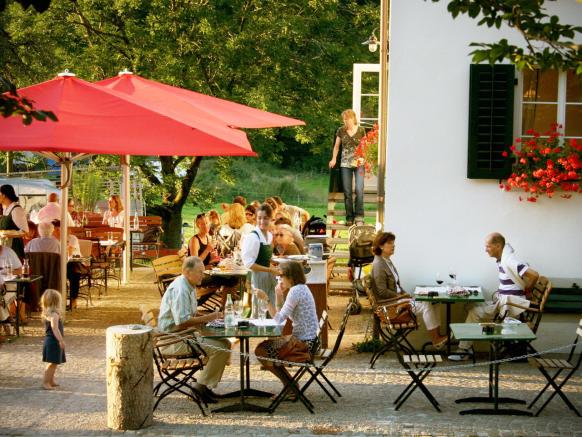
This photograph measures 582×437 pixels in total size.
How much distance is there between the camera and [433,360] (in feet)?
34.4

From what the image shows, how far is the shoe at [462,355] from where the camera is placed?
1280 centimetres

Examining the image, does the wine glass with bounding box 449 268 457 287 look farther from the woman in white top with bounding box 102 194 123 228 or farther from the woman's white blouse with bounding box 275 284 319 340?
the woman in white top with bounding box 102 194 123 228

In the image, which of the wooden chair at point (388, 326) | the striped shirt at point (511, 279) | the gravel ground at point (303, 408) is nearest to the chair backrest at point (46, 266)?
the gravel ground at point (303, 408)

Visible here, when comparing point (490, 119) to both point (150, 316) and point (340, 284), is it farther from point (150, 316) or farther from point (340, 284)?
point (340, 284)

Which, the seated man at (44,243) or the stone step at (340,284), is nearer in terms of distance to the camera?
the seated man at (44,243)

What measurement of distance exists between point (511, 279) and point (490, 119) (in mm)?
1936

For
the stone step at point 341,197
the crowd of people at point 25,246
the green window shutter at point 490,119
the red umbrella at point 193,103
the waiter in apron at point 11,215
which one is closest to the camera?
the green window shutter at point 490,119

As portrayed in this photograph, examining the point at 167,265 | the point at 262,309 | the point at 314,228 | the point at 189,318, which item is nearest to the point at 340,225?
the point at 314,228

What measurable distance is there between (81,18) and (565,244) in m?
14.4

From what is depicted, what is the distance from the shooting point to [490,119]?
13203 mm

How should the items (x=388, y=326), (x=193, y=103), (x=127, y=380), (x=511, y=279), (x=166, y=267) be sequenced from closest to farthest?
1. (x=127, y=380)
2. (x=388, y=326)
3. (x=511, y=279)
4. (x=193, y=103)
5. (x=166, y=267)

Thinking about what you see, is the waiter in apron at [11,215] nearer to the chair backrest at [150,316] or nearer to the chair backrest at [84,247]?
the chair backrest at [84,247]

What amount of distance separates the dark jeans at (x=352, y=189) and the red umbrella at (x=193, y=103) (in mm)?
2461

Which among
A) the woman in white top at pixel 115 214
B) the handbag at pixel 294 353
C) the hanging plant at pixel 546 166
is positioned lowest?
the handbag at pixel 294 353
